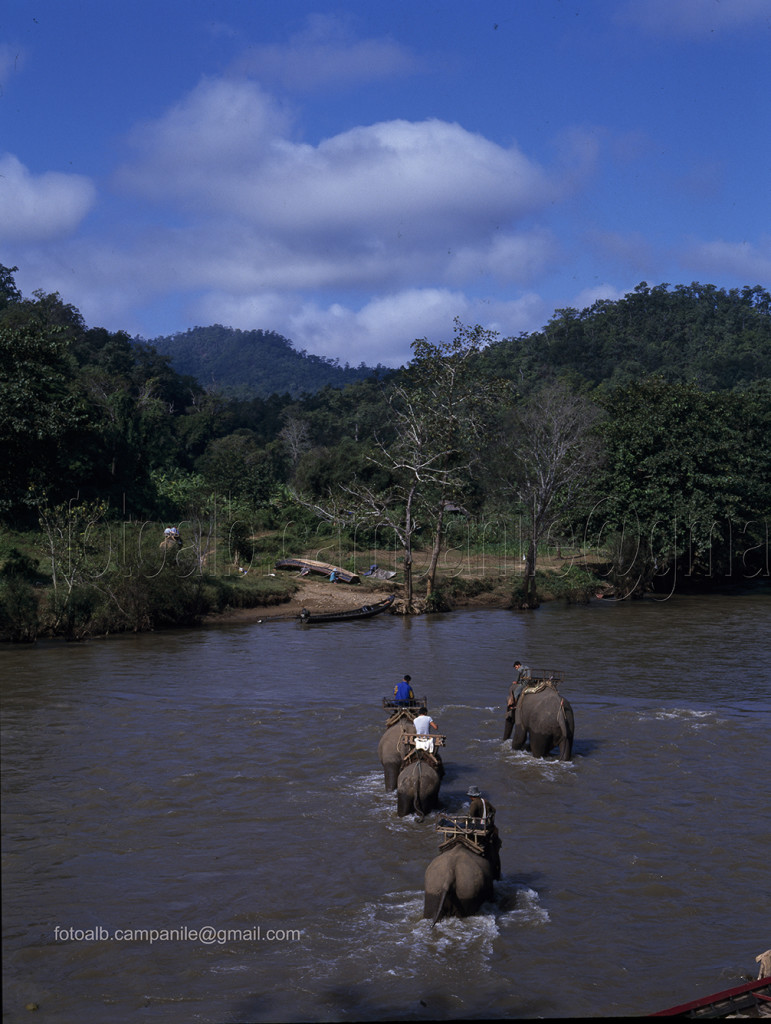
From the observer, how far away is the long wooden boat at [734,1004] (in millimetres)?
7625

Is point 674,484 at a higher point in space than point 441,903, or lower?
higher

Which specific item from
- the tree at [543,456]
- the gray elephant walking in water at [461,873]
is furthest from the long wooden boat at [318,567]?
the gray elephant walking in water at [461,873]

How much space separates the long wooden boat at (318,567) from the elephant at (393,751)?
2313cm

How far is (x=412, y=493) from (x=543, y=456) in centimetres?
645

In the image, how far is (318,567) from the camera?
39750mm

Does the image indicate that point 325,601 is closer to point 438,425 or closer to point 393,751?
point 438,425

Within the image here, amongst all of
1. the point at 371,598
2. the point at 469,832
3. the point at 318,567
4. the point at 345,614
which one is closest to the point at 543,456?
the point at 371,598

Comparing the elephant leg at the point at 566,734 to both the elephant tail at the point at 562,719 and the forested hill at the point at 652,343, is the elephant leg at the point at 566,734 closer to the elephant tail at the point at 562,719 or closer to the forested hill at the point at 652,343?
the elephant tail at the point at 562,719

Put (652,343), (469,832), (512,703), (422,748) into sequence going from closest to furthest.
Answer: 1. (469,832)
2. (422,748)
3. (512,703)
4. (652,343)

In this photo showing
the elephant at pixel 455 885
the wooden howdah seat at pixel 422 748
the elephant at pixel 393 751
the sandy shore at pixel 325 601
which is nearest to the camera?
the elephant at pixel 455 885

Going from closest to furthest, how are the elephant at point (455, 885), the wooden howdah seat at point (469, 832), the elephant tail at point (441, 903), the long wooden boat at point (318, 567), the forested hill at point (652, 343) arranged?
1. the elephant tail at point (441, 903)
2. the elephant at point (455, 885)
3. the wooden howdah seat at point (469, 832)
4. the long wooden boat at point (318, 567)
5. the forested hill at point (652, 343)

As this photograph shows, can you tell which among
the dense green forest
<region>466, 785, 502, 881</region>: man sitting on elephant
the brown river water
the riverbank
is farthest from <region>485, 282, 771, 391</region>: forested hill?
<region>466, 785, 502, 881</region>: man sitting on elephant

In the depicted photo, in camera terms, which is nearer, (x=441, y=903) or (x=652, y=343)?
(x=441, y=903)

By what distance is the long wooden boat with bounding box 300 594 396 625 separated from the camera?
33.7 metres
